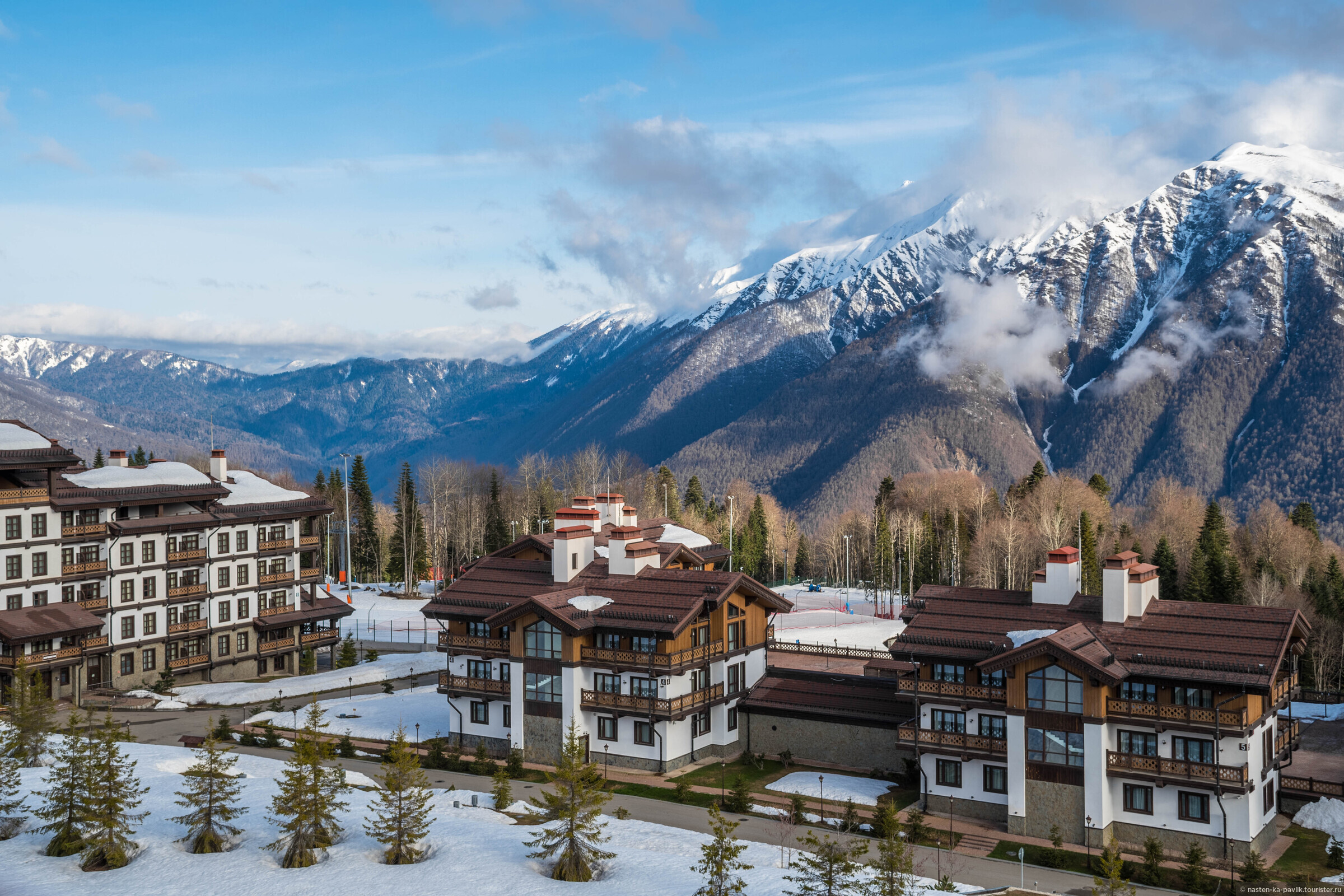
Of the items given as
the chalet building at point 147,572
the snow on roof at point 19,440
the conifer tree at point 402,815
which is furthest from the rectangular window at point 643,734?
the snow on roof at point 19,440

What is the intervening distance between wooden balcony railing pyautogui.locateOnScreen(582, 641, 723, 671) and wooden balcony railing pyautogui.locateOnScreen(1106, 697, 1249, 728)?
1911 centimetres

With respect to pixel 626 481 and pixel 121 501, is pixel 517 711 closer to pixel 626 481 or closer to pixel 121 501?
pixel 121 501

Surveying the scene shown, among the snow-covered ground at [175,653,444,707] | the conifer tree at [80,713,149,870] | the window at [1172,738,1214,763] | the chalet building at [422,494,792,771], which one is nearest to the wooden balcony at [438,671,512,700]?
the chalet building at [422,494,792,771]

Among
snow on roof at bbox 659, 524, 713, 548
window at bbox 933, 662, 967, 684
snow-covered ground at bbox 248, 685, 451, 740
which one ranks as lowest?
snow-covered ground at bbox 248, 685, 451, 740

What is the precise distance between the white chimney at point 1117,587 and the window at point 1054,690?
3.79 metres

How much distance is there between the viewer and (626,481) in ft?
577

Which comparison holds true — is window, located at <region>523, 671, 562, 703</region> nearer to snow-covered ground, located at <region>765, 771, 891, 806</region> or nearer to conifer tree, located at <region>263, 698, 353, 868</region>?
snow-covered ground, located at <region>765, 771, 891, 806</region>

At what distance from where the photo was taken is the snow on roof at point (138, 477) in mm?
72062

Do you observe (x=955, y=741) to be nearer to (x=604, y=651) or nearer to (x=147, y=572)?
(x=604, y=651)

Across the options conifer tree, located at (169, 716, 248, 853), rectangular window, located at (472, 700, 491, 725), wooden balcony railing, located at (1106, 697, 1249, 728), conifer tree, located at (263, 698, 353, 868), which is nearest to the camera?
conifer tree, located at (263, 698, 353, 868)

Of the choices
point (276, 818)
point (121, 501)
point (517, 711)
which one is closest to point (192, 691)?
point (121, 501)

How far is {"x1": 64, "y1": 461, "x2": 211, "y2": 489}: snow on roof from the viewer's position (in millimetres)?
72062

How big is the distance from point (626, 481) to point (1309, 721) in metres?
120

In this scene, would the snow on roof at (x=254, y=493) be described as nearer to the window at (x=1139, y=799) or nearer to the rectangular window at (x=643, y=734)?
the rectangular window at (x=643, y=734)
